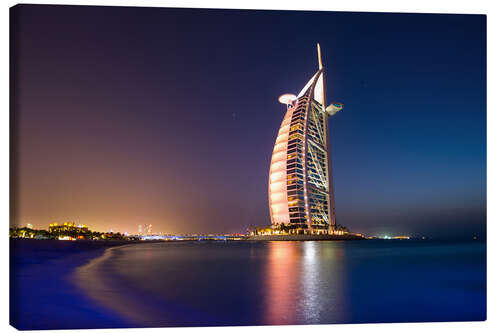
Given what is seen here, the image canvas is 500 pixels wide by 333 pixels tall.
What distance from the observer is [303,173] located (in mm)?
41562

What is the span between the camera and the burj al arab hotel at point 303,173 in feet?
139

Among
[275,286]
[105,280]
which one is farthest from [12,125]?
[275,286]

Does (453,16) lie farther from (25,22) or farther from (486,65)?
(25,22)

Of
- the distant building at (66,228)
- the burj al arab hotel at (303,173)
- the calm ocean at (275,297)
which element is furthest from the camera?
the distant building at (66,228)

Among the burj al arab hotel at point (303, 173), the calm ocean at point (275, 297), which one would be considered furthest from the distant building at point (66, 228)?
the calm ocean at point (275, 297)

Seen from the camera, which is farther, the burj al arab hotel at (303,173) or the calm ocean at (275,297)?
the burj al arab hotel at (303,173)

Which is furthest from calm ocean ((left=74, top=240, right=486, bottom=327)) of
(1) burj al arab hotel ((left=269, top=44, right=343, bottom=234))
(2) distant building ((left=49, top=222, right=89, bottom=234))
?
(2) distant building ((left=49, top=222, right=89, bottom=234))

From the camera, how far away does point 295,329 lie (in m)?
5.29

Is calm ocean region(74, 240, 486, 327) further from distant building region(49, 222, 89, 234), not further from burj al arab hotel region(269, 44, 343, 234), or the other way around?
distant building region(49, 222, 89, 234)

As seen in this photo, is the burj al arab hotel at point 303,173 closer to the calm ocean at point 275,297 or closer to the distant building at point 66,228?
the distant building at point 66,228

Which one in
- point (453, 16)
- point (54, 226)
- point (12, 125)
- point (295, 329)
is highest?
point (453, 16)

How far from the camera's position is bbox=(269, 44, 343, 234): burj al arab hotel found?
139 feet
